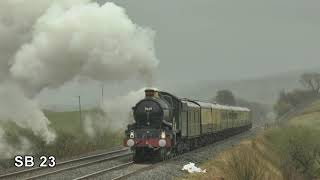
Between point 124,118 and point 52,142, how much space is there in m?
8.09

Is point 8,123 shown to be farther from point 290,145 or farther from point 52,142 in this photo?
point 290,145

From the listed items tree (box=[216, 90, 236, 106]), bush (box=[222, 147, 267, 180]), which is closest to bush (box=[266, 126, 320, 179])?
bush (box=[222, 147, 267, 180])

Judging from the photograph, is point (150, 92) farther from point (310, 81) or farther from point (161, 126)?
point (310, 81)

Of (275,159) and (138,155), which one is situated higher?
(138,155)

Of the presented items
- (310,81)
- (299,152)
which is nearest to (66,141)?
(299,152)

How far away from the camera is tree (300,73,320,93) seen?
477 ft

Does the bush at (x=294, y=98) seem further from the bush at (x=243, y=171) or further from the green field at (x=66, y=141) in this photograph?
the bush at (x=243, y=171)

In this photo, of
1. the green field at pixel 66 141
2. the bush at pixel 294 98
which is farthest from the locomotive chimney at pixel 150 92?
the bush at pixel 294 98

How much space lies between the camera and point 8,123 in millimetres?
28125

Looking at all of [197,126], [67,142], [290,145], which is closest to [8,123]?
[67,142]

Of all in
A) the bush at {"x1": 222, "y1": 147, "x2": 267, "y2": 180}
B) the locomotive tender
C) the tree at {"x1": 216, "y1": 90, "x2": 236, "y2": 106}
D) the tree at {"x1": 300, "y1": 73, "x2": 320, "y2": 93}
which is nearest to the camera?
the bush at {"x1": 222, "y1": 147, "x2": 267, "y2": 180}

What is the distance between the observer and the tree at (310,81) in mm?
145375

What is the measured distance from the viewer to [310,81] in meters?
146

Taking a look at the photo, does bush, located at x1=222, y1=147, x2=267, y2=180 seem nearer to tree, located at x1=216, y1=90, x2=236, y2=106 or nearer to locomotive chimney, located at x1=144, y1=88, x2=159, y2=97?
locomotive chimney, located at x1=144, y1=88, x2=159, y2=97
